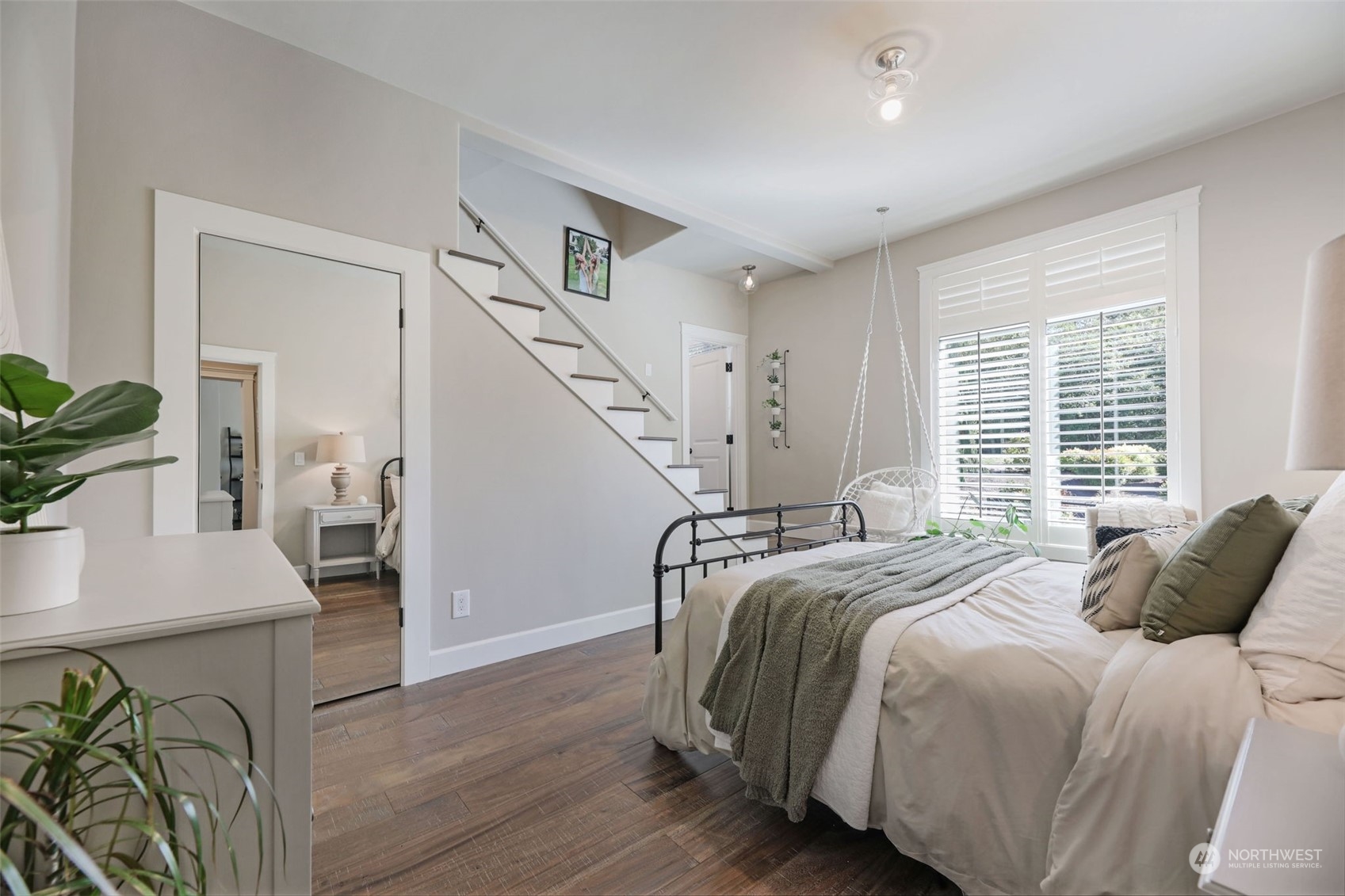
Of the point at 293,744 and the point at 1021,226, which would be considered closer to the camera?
the point at 293,744

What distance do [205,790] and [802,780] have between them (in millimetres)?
1235

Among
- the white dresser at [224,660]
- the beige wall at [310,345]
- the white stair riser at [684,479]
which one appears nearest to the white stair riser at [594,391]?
the white stair riser at [684,479]

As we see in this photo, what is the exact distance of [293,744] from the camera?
805 mm

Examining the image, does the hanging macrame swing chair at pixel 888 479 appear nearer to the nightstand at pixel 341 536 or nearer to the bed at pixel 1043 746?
the bed at pixel 1043 746

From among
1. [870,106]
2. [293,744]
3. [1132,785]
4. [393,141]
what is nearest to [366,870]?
[293,744]

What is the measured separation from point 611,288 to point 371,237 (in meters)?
2.30

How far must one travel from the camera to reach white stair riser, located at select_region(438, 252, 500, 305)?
2707 millimetres

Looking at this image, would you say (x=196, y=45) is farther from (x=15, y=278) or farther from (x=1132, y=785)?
(x=1132, y=785)

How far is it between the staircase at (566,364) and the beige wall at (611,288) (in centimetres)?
84

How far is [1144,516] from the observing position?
2.91m

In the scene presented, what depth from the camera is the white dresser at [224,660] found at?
67cm

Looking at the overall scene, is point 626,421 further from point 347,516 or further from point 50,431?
point 50,431

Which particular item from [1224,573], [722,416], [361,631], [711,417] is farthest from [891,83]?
[711,417]

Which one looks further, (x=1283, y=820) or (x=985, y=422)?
(x=985, y=422)
